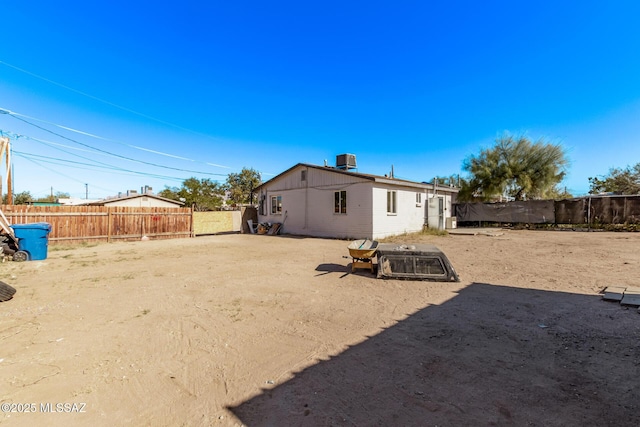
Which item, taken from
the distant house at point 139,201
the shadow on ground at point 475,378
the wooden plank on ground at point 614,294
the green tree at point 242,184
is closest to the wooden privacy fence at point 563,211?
the wooden plank on ground at point 614,294

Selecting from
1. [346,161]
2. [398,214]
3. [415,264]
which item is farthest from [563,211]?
[415,264]

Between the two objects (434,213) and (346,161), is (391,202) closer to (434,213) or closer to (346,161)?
(346,161)

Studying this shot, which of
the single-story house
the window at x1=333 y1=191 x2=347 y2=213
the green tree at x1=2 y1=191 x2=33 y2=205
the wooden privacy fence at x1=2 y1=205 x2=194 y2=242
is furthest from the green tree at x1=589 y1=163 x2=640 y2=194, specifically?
the green tree at x1=2 y1=191 x2=33 y2=205

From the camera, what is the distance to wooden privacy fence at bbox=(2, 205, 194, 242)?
12.1 metres

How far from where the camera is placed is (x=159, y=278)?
6.74m

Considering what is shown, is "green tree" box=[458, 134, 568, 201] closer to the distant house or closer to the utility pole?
the distant house

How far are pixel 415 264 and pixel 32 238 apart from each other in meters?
11.3

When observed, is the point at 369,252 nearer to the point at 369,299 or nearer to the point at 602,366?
the point at 369,299

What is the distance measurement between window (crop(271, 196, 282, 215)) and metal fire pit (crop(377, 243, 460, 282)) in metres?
12.6

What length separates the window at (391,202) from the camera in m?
15.3

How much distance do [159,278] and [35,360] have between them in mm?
3768

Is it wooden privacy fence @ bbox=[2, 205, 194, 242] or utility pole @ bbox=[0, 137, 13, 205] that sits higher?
utility pole @ bbox=[0, 137, 13, 205]

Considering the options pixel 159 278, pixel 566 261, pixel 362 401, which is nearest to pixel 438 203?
pixel 566 261

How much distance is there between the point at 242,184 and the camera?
43.5m
